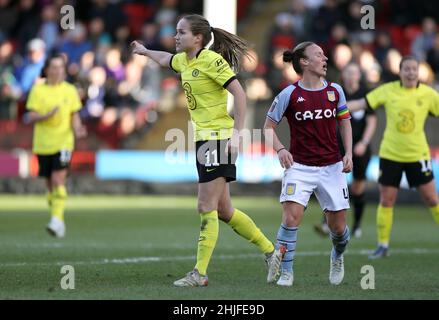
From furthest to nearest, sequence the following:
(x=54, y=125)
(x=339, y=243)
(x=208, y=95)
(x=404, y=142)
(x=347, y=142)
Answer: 1. (x=54, y=125)
2. (x=404, y=142)
3. (x=339, y=243)
4. (x=347, y=142)
5. (x=208, y=95)

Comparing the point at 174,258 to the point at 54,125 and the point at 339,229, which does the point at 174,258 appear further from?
the point at 54,125

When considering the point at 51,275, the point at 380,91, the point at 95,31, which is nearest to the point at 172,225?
the point at 380,91

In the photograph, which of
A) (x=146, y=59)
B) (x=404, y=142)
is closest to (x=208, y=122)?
(x=404, y=142)

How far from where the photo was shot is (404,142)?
39.1 feet

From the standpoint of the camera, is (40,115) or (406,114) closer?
(406,114)

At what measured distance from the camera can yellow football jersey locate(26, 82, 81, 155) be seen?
46.2 feet

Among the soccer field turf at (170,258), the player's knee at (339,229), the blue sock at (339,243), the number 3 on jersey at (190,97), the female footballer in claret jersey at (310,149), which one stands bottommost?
the soccer field turf at (170,258)

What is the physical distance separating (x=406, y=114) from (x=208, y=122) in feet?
11.9

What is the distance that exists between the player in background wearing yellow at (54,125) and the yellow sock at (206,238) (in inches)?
207

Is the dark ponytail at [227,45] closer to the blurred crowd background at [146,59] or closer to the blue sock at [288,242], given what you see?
the blue sock at [288,242]

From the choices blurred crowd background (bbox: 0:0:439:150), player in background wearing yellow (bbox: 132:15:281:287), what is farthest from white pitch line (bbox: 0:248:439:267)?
blurred crowd background (bbox: 0:0:439:150)

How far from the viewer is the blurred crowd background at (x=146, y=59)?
22.8 meters

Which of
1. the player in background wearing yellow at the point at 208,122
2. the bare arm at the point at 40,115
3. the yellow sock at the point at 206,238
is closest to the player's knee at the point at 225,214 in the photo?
the player in background wearing yellow at the point at 208,122

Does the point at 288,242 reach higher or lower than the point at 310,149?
lower
